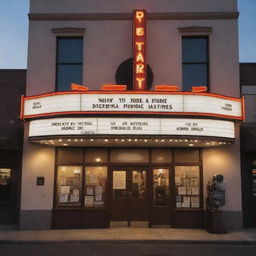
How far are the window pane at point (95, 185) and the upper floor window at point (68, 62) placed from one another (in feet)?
11.4

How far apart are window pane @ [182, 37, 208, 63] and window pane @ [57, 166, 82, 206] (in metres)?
6.18

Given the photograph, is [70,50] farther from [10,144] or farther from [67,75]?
[10,144]

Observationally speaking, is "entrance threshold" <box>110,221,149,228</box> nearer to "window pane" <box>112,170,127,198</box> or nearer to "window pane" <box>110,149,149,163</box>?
"window pane" <box>112,170,127,198</box>

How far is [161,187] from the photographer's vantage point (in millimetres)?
12812

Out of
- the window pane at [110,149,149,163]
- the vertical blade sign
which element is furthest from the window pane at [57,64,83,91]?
the window pane at [110,149,149,163]

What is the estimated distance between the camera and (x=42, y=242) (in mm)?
10422

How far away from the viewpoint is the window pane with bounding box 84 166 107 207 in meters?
12.7

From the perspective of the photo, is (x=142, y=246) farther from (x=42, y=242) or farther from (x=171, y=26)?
(x=171, y=26)

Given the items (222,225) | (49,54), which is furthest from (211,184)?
(49,54)

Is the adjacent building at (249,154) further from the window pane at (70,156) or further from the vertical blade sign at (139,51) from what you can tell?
the window pane at (70,156)

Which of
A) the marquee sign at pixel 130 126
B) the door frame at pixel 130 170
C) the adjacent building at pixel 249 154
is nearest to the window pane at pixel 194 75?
the adjacent building at pixel 249 154

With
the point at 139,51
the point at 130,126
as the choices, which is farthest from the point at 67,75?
the point at 130,126

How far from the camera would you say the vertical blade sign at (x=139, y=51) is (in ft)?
38.0

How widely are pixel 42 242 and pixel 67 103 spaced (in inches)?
176
